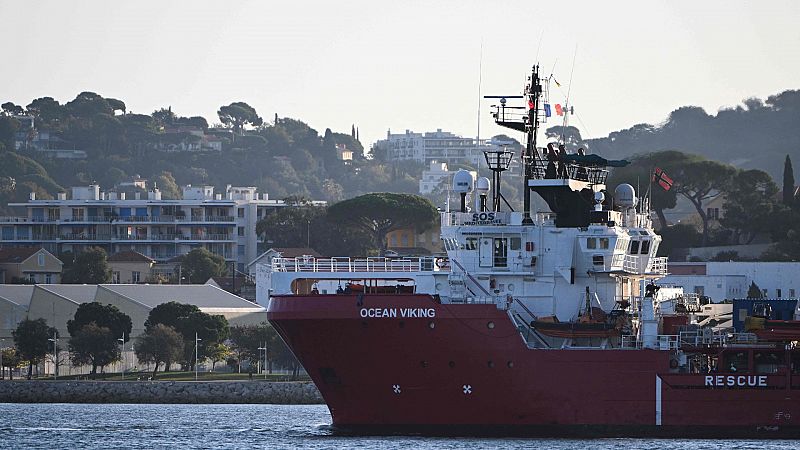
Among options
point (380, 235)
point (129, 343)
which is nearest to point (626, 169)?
point (380, 235)

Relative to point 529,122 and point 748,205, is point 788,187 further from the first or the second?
point 529,122

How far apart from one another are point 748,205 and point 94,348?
154 feet

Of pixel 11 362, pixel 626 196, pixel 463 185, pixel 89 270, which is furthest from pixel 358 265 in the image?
pixel 89 270

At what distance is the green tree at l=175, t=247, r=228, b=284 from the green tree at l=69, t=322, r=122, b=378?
40198 millimetres

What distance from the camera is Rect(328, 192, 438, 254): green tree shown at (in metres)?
126

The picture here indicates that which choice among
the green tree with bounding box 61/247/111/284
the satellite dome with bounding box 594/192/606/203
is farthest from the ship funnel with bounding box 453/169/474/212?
the green tree with bounding box 61/247/111/284

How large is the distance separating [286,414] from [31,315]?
124 ft

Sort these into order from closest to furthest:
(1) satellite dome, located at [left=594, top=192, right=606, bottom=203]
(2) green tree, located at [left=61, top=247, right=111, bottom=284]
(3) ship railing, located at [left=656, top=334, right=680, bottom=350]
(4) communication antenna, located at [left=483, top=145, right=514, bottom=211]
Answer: (3) ship railing, located at [left=656, top=334, right=680, bottom=350] → (1) satellite dome, located at [left=594, top=192, right=606, bottom=203] → (4) communication antenna, located at [left=483, top=145, right=514, bottom=211] → (2) green tree, located at [left=61, top=247, right=111, bottom=284]

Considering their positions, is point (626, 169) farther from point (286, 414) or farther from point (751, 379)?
point (751, 379)

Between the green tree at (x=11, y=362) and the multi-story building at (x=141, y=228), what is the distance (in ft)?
183

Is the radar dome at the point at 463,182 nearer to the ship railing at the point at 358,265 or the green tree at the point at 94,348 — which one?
the ship railing at the point at 358,265

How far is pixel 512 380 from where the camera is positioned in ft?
181

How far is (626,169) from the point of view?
11806 centimetres

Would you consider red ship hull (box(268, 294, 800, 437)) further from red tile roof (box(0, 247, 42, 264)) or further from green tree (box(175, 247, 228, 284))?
red tile roof (box(0, 247, 42, 264))
